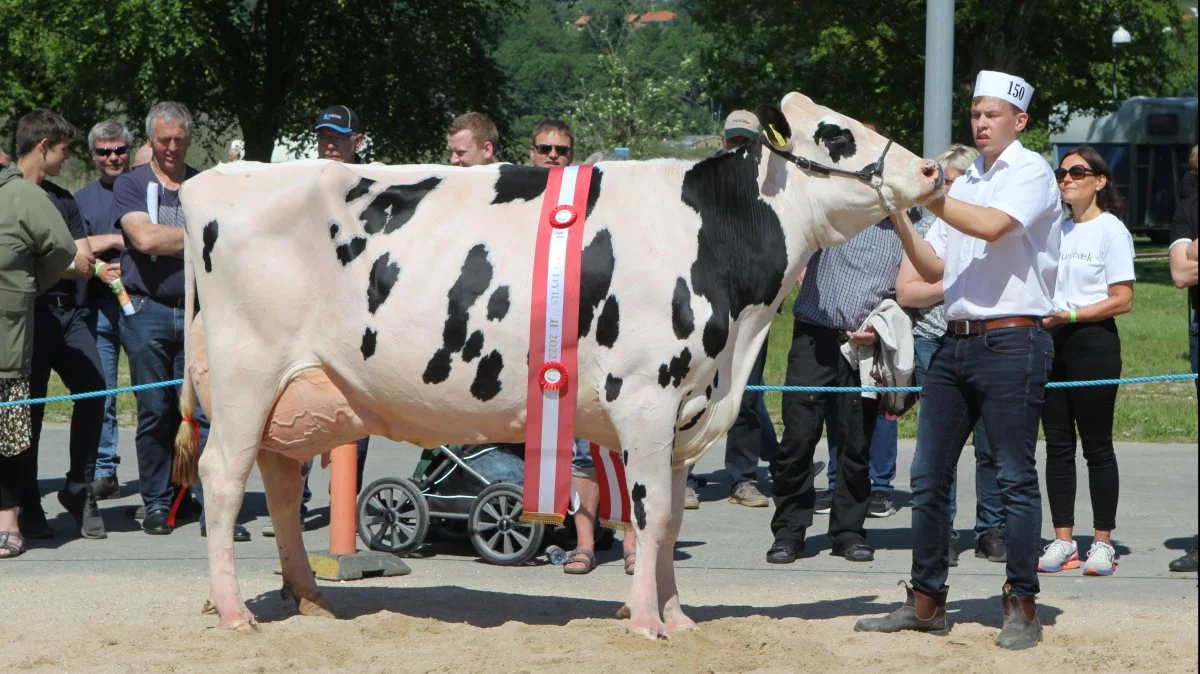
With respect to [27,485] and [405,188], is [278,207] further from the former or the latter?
[27,485]

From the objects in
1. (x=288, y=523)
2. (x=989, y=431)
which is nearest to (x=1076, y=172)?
(x=989, y=431)

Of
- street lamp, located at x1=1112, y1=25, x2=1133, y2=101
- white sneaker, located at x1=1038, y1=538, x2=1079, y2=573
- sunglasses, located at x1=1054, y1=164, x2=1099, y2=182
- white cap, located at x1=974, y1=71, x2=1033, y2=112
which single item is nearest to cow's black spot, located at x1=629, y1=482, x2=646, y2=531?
white cap, located at x1=974, y1=71, x2=1033, y2=112

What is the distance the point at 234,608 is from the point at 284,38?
2387 cm

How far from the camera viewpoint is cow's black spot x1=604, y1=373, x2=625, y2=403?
19.7 ft

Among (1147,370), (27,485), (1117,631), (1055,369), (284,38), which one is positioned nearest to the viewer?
(1117,631)

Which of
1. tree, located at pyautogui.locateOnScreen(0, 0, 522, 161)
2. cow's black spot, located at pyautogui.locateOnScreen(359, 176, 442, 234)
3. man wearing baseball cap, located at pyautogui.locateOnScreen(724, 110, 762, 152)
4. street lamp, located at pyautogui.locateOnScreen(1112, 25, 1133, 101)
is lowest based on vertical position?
cow's black spot, located at pyautogui.locateOnScreen(359, 176, 442, 234)

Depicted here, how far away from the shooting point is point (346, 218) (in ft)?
20.5

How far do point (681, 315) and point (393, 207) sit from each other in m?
1.35

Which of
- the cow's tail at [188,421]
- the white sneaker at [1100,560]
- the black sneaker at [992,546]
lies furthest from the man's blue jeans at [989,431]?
the cow's tail at [188,421]

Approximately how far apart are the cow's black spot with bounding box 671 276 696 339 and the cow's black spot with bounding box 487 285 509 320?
69cm

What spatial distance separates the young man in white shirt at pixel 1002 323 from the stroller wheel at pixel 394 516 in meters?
3.01

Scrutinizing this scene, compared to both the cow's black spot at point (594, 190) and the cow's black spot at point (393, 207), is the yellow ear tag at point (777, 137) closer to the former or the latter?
the cow's black spot at point (594, 190)

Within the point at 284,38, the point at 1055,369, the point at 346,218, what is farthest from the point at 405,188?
the point at 284,38

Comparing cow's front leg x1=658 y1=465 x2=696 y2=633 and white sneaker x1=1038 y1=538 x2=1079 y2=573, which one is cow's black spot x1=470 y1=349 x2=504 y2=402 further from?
white sneaker x1=1038 y1=538 x2=1079 y2=573
